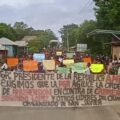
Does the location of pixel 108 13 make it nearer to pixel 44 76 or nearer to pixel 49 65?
pixel 49 65

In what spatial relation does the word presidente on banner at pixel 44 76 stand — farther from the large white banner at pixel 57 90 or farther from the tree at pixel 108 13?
the tree at pixel 108 13

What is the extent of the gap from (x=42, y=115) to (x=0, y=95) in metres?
2.46

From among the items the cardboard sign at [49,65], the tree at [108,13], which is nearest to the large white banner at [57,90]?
the cardboard sign at [49,65]

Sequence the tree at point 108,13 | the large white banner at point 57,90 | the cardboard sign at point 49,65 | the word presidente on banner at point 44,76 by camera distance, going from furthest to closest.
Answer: the tree at point 108,13 → the cardboard sign at point 49,65 → the word presidente on banner at point 44,76 → the large white banner at point 57,90

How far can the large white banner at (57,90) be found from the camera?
56.5 ft

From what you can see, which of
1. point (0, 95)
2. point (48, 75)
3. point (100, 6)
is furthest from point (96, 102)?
point (100, 6)

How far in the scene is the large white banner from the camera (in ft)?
56.5

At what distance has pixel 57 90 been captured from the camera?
17547 millimetres

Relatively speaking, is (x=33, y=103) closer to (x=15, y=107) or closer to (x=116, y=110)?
(x=15, y=107)

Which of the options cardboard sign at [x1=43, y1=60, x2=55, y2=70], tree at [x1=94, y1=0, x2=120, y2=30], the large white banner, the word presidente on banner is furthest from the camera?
tree at [x1=94, y1=0, x2=120, y2=30]

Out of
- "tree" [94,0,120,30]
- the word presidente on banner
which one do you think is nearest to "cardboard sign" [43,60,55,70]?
the word presidente on banner

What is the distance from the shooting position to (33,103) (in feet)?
56.4

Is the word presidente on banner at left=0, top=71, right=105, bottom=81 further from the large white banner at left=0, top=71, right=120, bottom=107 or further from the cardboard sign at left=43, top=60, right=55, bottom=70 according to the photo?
the cardboard sign at left=43, top=60, right=55, bottom=70

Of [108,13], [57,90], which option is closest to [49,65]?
[57,90]
